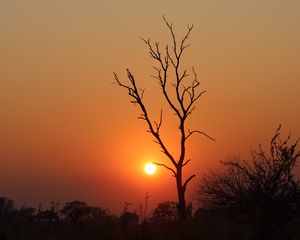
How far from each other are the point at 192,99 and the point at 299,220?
8.42m

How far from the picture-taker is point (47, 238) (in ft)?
89.7

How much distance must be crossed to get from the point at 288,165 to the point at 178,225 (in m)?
8.24

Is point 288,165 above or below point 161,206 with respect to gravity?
below

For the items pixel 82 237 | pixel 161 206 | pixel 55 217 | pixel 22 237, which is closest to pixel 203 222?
pixel 82 237

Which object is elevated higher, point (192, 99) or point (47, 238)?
point (192, 99)

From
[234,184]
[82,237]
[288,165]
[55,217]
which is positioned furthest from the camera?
[55,217]

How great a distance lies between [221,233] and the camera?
86.8ft

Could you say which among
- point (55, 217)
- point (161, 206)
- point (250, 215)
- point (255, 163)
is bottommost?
point (250, 215)

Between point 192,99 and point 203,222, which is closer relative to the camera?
point 203,222

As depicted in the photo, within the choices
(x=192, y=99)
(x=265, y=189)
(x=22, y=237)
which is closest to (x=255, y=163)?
(x=265, y=189)

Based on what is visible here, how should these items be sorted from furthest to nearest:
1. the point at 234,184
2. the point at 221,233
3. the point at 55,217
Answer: the point at 55,217 < the point at 221,233 < the point at 234,184

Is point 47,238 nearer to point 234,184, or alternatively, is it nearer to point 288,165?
point 234,184

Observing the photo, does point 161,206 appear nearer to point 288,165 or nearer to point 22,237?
point 22,237

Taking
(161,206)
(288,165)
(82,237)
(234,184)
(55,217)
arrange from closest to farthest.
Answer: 1. (288,165)
2. (234,184)
3. (82,237)
4. (55,217)
5. (161,206)
